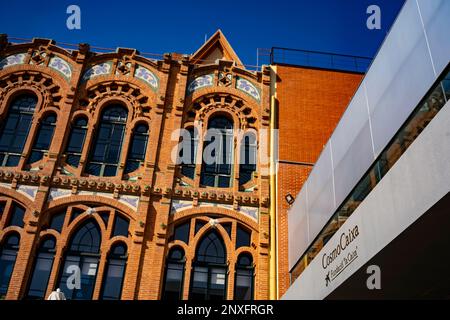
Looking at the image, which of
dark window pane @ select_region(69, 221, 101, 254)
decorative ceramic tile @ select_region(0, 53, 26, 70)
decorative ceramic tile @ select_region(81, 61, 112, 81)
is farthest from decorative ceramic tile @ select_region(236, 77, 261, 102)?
decorative ceramic tile @ select_region(0, 53, 26, 70)

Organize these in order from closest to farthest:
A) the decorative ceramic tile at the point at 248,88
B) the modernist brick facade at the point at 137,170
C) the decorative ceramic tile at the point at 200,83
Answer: the modernist brick facade at the point at 137,170 → the decorative ceramic tile at the point at 200,83 → the decorative ceramic tile at the point at 248,88

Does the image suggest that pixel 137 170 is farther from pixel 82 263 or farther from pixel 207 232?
pixel 82 263

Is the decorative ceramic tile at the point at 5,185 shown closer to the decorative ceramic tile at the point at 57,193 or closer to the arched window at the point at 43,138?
the arched window at the point at 43,138

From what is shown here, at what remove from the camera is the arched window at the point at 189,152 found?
56.5 ft

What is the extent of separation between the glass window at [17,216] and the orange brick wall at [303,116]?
794 centimetres

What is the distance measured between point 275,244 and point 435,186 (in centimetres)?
967

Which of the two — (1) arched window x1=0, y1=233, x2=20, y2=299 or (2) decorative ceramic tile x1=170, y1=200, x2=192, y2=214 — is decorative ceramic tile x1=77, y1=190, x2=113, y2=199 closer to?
(2) decorative ceramic tile x1=170, y1=200, x2=192, y2=214

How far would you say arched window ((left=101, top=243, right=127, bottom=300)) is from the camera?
574 inches

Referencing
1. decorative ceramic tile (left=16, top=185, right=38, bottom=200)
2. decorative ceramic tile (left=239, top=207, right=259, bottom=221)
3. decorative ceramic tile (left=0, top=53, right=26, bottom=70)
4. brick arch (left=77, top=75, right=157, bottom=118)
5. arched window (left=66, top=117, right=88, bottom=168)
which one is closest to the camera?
decorative ceramic tile (left=16, top=185, right=38, bottom=200)

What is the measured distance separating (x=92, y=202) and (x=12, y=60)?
22.1 ft

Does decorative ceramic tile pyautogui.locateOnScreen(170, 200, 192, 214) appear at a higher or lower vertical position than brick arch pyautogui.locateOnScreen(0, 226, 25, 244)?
higher

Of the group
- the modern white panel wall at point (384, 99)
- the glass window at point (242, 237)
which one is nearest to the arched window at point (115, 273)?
the glass window at point (242, 237)

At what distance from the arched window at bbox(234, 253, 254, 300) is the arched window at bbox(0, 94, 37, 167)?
316 inches

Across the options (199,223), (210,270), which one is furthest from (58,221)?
(210,270)
